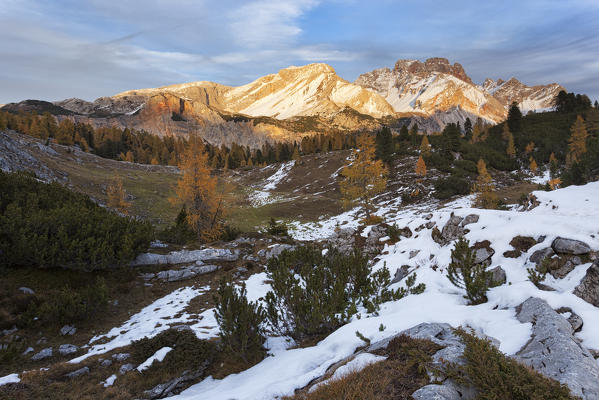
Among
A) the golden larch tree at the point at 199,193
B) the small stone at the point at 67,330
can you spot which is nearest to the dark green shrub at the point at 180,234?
the golden larch tree at the point at 199,193

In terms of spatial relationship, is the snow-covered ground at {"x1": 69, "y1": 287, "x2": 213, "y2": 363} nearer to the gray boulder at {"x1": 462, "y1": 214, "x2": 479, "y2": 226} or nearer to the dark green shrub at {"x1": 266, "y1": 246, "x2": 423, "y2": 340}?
the dark green shrub at {"x1": 266, "y1": 246, "x2": 423, "y2": 340}

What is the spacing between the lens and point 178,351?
6.97 m

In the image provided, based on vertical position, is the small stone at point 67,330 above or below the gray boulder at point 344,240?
below

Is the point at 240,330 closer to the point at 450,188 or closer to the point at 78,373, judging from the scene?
the point at 78,373

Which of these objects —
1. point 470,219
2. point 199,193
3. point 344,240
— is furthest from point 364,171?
point 470,219

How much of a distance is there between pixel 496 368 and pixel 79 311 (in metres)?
12.1

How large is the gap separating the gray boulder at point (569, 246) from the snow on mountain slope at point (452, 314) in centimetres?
19

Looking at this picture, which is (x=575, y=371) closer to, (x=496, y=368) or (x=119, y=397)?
(x=496, y=368)

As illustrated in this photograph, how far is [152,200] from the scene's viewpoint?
44.6 metres

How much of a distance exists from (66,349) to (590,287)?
13731mm

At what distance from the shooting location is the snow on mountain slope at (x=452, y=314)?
5.30 metres

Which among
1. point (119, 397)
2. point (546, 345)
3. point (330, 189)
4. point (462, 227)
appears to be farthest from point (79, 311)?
point (330, 189)

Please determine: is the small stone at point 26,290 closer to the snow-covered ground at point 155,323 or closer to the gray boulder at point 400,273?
the snow-covered ground at point 155,323

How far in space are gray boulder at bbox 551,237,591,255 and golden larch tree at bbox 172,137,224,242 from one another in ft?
61.8
